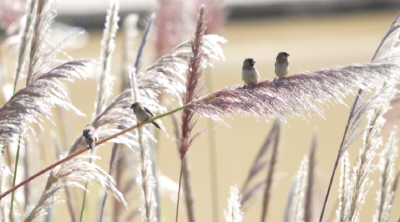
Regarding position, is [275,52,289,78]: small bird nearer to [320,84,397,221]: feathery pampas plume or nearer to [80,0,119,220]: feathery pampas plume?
[320,84,397,221]: feathery pampas plume

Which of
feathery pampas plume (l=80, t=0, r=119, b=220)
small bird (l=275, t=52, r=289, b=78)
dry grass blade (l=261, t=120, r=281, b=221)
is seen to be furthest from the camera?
dry grass blade (l=261, t=120, r=281, b=221)

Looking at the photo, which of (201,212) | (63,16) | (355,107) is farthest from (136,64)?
(63,16)

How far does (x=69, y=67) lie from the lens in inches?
37.4

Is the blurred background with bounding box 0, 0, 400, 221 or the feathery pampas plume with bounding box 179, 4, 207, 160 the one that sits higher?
the blurred background with bounding box 0, 0, 400, 221

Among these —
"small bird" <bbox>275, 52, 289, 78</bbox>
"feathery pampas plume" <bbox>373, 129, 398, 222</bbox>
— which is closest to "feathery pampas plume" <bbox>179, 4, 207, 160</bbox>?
"small bird" <bbox>275, 52, 289, 78</bbox>

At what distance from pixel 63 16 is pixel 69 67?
680 cm

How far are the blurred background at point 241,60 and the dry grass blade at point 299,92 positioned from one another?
56 mm

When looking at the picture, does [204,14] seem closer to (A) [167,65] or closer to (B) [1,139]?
(A) [167,65]

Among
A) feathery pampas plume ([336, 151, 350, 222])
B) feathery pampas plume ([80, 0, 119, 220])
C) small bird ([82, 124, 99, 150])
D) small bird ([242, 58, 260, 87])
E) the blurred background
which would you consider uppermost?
the blurred background

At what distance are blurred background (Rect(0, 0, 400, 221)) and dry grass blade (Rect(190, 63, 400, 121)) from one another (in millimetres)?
56

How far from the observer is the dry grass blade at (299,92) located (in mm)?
808

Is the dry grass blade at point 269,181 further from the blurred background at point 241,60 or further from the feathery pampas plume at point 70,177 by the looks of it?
the feathery pampas plume at point 70,177

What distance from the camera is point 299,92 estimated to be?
0.83 m

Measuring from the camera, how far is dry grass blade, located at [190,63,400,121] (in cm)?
81
